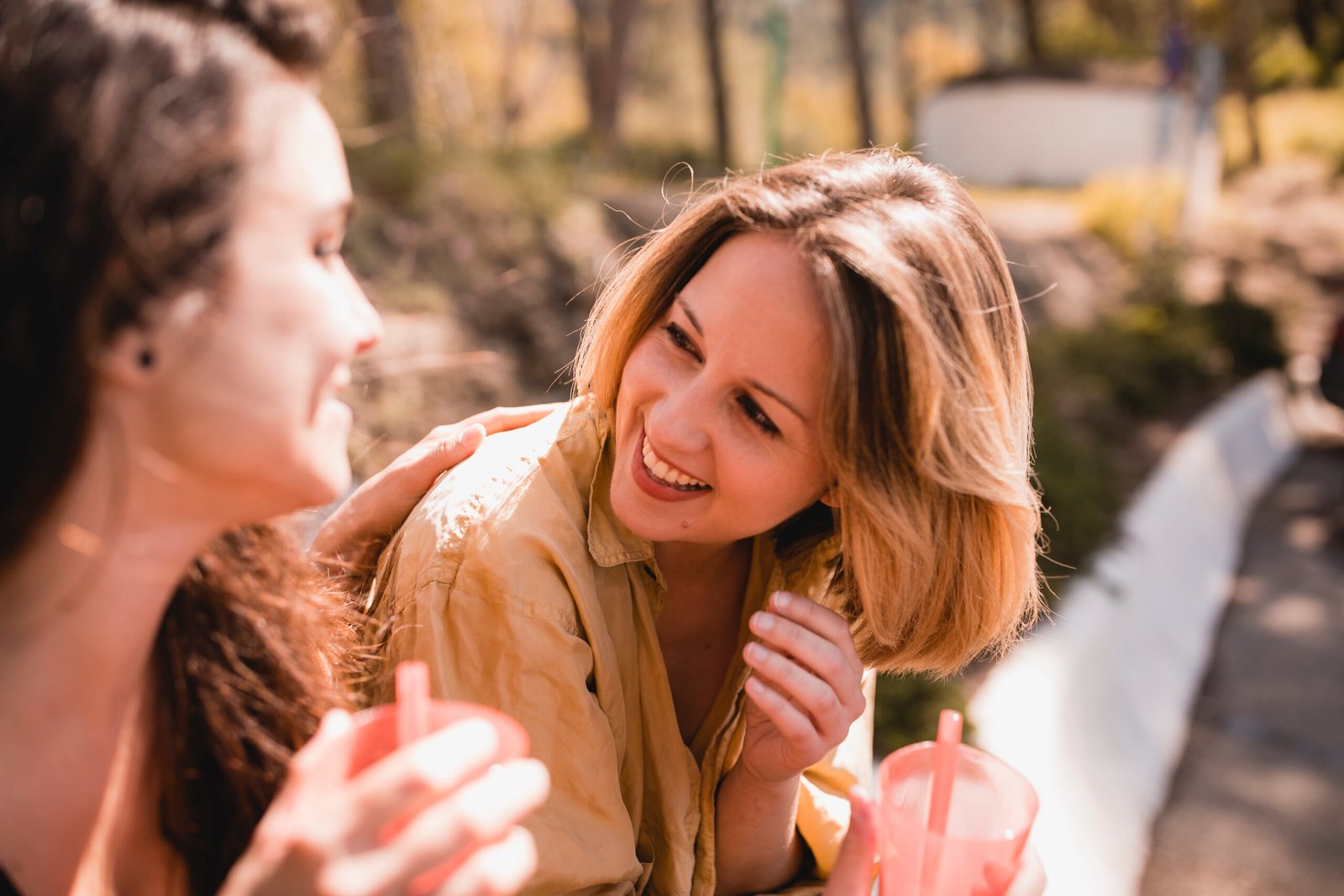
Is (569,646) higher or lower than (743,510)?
lower

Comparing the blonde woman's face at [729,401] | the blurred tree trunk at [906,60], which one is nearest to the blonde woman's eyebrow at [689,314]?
the blonde woman's face at [729,401]

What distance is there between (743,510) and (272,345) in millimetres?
939

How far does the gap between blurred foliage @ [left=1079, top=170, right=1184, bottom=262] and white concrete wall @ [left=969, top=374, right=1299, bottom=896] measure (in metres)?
5.67

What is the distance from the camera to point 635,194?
8734 millimetres

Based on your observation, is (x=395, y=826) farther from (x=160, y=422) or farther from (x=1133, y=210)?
(x=1133, y=210)

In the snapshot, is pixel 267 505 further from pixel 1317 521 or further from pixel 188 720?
pixel 1317 521

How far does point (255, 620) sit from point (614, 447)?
0.79 metres

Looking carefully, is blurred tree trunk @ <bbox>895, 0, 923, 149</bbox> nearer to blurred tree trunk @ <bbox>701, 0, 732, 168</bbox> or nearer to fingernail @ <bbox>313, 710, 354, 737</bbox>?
blurred tree trunk @ <bbox>701, 0, 732, 168</bbox>

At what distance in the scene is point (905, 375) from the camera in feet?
5.61

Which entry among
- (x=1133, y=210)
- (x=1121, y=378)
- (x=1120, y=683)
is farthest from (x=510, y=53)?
(x=1120, y=683)

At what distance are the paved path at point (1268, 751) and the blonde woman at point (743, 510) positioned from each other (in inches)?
95.7

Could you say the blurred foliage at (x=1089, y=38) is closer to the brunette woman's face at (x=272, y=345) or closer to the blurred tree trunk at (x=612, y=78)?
the blurred tree trunk at (x=612, y=78)

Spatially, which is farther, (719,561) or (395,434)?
(395,434)

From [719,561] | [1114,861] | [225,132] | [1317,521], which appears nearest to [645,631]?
[719,561]
